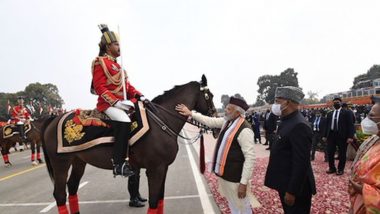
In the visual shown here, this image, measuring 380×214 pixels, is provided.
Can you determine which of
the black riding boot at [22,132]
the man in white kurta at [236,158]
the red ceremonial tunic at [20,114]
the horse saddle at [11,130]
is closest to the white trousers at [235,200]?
the man in white kurta at [236,158]

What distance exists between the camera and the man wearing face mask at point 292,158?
323 cm

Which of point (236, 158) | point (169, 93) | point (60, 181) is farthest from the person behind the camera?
point (169, 93)

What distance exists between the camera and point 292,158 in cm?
337

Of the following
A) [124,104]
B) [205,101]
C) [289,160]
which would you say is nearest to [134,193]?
[124,104]

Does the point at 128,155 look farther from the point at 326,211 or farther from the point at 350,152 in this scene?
the point at 350,152

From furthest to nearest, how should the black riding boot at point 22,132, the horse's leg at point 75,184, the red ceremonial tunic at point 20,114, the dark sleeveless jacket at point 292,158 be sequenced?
the red ceremonial tunic at point 20,114
the black riding boot at point 22,132
the horse's leg at point 75,184
the dark sleeveless jacket at point 292,158

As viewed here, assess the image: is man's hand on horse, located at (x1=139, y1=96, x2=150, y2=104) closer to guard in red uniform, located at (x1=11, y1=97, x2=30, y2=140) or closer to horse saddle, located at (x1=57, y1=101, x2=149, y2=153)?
horse saddle, located at (x1=57, y1=101, x2=149, y2=153)

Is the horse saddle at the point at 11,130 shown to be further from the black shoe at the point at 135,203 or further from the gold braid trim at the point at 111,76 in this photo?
the gold braid trim at the point at 111,76

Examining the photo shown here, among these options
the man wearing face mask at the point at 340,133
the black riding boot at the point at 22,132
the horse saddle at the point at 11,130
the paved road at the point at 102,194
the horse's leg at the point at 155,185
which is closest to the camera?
the horse's leg at the point at 155,185

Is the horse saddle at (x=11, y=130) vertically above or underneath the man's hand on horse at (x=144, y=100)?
underneath

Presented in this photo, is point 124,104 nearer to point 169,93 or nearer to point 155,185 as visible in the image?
point 169,93

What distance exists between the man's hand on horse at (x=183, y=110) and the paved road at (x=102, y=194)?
1.98m

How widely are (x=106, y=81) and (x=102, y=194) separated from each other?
12.2 feet

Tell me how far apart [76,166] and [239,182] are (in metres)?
3.23
